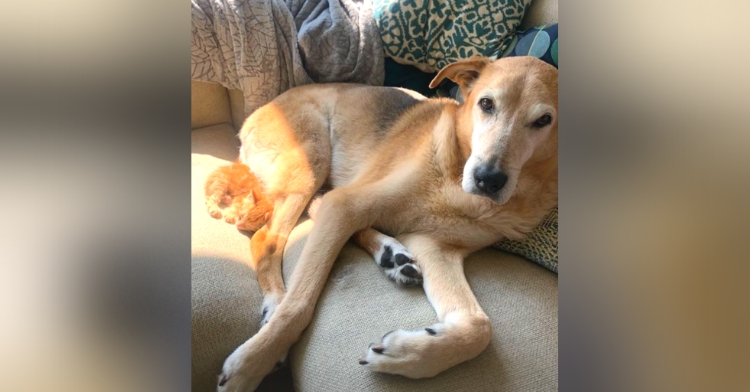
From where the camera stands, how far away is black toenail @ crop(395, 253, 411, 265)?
123 cm

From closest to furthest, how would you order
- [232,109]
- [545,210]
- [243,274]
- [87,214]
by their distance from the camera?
[87,214] < [243,274] < [545,210] < [232,109]

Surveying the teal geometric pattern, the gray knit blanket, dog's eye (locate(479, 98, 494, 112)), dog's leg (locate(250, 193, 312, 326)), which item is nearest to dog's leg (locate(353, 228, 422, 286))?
dog's leg (locate(250, 193, 312, 326))

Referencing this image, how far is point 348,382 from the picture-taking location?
3.09ft

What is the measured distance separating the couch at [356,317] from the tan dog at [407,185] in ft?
0.10

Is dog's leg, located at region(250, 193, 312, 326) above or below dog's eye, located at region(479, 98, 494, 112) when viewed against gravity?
below

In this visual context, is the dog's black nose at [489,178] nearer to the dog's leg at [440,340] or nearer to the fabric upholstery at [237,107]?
the dog's leg at [440,340]

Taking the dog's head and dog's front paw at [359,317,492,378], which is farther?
the dog's head

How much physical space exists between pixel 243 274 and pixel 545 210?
824 millimetres

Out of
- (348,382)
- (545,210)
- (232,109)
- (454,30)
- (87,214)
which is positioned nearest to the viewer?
(87,214)

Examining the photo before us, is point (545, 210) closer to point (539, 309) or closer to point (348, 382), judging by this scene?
point (539, 309)

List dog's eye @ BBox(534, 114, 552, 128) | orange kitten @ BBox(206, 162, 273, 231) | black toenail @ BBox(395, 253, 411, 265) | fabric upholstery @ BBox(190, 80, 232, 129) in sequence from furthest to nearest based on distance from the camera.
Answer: fabric upholstery @ BBox(190, 80, 232, 129) < orange kitten @ BBox(206, 162, 273, 231) < black toenail @ BBox(395, 253, 411, 265) < dog's eye @ BBox(534, 114, 552, 128)

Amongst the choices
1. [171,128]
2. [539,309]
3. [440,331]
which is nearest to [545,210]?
[539,309]

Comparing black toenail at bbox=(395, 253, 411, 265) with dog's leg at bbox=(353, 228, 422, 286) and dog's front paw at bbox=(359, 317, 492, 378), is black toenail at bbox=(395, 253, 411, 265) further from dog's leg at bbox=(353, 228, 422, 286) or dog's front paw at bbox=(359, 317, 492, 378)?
dog's front paw at bbox=(359, 317, 492, 378)

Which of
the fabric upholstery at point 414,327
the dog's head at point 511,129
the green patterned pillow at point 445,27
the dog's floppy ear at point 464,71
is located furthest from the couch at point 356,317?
the green patterned pillow at point 445,27
